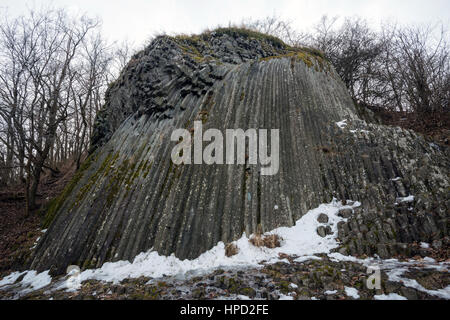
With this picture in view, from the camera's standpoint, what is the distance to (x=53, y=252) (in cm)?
722

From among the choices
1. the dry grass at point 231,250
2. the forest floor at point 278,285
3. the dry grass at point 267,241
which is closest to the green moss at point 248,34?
the dry grass at point 267,241

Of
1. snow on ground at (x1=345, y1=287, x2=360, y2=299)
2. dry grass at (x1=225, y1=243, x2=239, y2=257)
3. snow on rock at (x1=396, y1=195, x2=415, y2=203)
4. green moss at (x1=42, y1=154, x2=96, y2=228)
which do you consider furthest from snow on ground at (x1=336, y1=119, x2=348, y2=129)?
green moss at (x1=42, y1=154, x2=96, y2=228)

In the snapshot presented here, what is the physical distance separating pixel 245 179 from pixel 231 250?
8.32 feet

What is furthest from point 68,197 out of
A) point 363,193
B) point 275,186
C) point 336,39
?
point 336,39

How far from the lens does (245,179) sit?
7438 mm

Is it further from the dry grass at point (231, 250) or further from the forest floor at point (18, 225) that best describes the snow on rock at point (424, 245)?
the forest floor at point (18, 225)

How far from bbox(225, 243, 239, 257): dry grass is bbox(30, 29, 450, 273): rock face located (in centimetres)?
29

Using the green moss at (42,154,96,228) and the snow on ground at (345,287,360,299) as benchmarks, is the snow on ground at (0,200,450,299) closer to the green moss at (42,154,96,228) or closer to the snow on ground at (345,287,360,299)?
the snow on ground at (345,287,360,299)

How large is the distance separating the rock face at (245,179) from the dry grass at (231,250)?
29 centimetres

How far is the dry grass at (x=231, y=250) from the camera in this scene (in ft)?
18.8

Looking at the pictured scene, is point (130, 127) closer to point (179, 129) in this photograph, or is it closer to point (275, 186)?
point (179, 129)

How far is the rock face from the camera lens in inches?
236

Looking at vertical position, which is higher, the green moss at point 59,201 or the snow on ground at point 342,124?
the snow on ground at point 342,124

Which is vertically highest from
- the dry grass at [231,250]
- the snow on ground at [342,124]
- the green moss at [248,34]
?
the green moss at [248,34]
